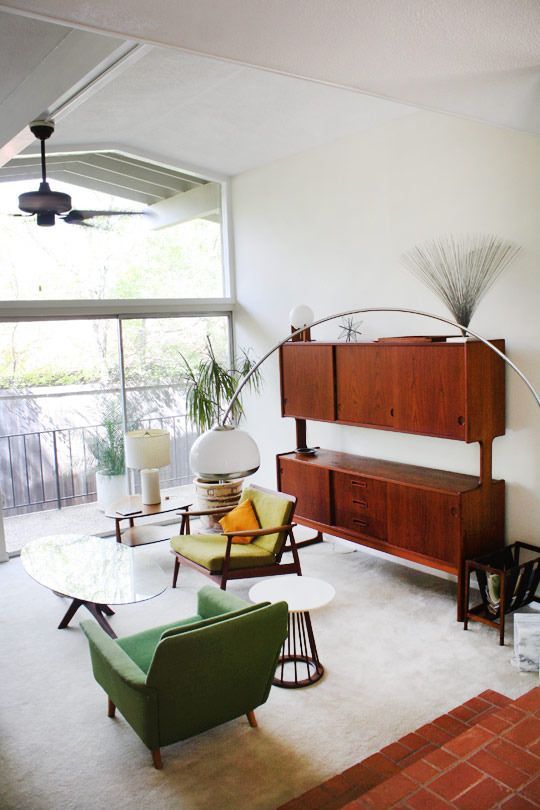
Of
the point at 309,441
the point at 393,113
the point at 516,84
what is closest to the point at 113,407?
the point at 309,441

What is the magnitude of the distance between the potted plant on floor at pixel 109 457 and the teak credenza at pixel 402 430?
183 cm

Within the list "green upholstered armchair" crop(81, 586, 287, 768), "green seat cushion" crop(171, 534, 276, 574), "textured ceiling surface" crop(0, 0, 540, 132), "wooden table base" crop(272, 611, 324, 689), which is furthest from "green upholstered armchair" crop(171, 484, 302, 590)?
"textured ceiling surface" crop(0, 0, 540, 132)

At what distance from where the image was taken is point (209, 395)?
763 centimetres

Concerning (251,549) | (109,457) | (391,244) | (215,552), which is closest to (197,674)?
(215,552)

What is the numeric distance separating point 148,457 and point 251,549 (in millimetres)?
1554

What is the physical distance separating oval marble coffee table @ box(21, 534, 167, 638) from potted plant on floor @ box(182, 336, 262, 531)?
158 cm

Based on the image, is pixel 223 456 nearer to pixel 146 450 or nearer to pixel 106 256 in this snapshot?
pixel 146 450

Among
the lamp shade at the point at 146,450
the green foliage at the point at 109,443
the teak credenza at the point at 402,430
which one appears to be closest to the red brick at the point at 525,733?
the teak credenza at the point at 402,430

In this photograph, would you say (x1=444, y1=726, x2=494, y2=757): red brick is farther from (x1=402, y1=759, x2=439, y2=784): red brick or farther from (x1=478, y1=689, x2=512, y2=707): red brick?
(x1=478, y1=689, x2=512, y2=707): red brick

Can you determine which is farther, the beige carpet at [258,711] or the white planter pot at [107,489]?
the white planter pot at [107,489]

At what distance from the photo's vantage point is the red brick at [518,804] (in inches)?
108

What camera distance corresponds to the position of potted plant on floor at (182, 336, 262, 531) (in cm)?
723

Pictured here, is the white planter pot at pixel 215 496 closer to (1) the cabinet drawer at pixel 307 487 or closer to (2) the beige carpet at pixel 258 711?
(1) the cabinet drawer at pixel 307 487

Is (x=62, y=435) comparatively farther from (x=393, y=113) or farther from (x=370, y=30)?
(x=370, y=30)
